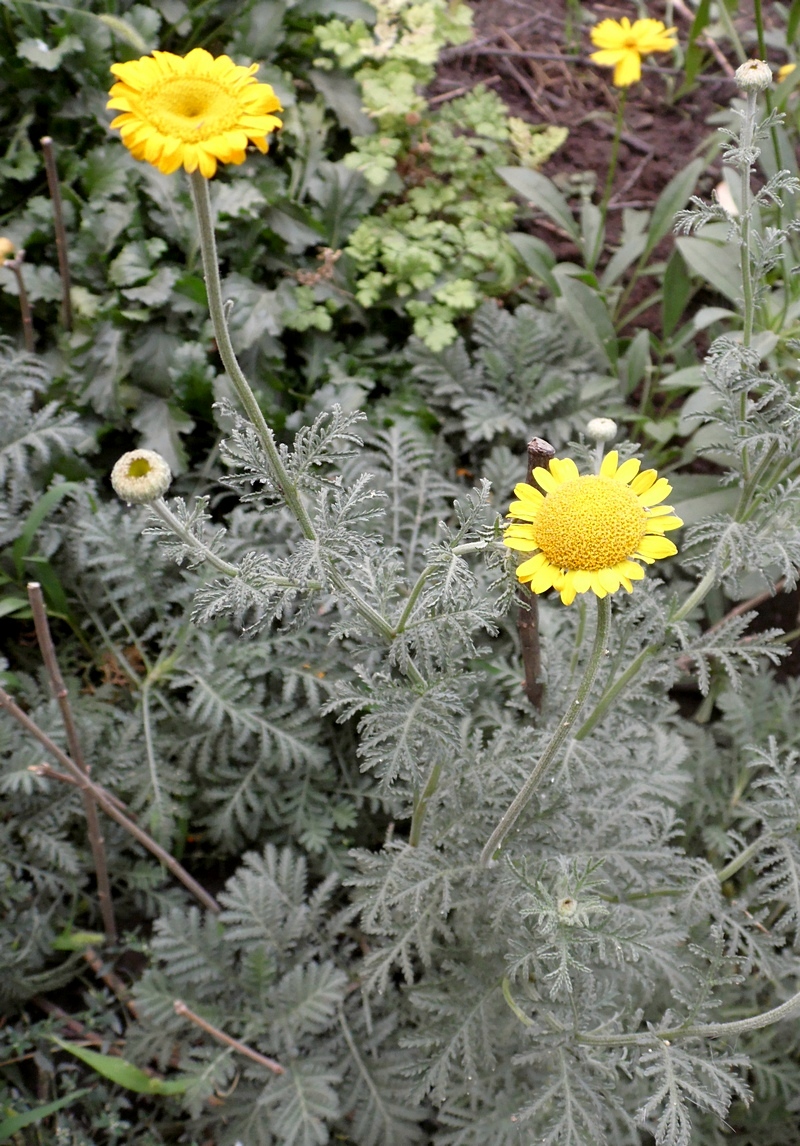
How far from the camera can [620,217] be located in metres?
3.07

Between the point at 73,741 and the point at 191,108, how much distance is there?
1159 mm

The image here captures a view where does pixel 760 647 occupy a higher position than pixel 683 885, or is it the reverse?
pixel 760 647

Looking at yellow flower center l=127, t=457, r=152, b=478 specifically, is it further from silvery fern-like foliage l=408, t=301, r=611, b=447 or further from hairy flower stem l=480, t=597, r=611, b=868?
silvery fern-like foliage l=408, t=301, r=611, b=447

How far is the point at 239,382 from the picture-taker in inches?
37.8

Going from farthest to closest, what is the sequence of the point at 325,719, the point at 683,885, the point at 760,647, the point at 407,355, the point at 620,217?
the point at 620,217 → the point at 407,355 → the point at 325,719 → the point at 683,885 → the point at 760,647

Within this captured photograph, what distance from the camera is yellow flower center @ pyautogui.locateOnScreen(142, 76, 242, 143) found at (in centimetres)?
86

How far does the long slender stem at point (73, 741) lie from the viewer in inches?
55.2

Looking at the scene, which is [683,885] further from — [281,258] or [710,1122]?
[281,258]

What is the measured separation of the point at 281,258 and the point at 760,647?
1.81 meters

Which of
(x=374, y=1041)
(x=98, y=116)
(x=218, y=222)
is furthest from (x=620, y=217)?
(x=374, y=1041)

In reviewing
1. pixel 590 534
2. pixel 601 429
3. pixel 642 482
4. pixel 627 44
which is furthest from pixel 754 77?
pixel 627 44

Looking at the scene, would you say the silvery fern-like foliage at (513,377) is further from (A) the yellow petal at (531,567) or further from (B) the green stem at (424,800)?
(A) the yellow petal at (531,567)

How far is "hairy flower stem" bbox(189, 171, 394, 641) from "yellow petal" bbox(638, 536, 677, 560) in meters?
0.36

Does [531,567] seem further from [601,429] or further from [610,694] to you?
[610,694]
